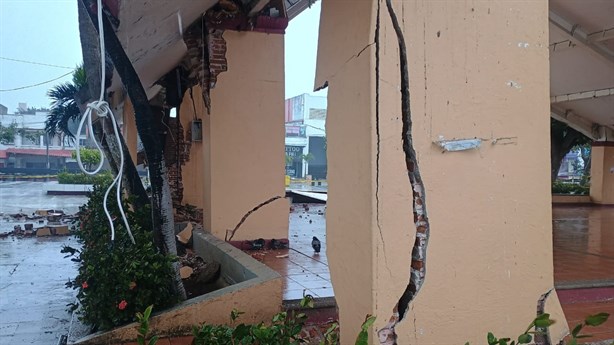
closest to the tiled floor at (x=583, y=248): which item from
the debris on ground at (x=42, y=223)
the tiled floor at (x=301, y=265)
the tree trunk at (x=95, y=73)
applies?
the tiled floor at (x=301, y=265)

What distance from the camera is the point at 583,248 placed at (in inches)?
283

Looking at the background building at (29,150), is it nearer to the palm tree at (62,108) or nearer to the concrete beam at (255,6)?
the palm tree at (62,108)

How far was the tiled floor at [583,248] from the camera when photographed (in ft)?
16.6

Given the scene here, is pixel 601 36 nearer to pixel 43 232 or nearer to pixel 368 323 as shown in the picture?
pixel 368 323

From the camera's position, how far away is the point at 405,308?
256 cm

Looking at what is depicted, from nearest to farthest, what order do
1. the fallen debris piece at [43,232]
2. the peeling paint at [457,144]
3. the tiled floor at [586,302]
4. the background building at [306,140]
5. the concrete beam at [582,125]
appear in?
the peeling paint at [457,144] → the tiled floor at [586,302] → the fallen debris piece at [43,232] → the concrete beam at [582,125] → the background building at [306,140]

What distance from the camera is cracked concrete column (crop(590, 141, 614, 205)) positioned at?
15828 mm

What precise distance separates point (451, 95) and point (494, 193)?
23.1 inches

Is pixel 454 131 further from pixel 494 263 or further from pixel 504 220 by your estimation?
pixel 494 263

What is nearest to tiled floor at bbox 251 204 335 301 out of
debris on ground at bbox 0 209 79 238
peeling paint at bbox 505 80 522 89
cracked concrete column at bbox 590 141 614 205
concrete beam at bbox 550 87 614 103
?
peeling paint at bbox 505 80 522 89

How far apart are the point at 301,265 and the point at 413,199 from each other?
10.8ft

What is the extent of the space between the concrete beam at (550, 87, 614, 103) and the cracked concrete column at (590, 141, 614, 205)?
3809 mm

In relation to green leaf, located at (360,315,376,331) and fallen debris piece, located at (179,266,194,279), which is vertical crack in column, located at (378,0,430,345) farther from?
fallen debris piece, located at (179,266,194,279)

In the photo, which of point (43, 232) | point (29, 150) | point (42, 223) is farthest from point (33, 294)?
point (29, 150)
